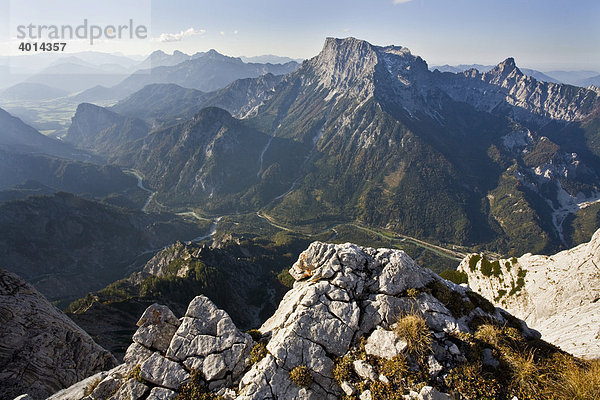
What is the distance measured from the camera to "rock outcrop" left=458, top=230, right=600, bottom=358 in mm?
30016

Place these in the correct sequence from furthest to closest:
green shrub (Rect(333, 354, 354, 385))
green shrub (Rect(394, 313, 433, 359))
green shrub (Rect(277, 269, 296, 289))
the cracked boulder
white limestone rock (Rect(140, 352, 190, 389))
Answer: green shrub (Rect(277, 269, 296, 289)) < the cracked boulder < white limestone rock (Rect(140, 352, 190, 389)) < green shrub (Rect(394, 313, 433, 359)) < green shrub (Rect(333, 354, 354, 385))

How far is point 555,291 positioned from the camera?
39094 millimetres

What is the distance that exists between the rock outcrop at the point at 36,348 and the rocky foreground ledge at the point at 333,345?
297 inches

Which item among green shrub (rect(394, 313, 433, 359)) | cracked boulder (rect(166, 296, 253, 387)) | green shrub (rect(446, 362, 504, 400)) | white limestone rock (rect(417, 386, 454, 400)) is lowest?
cracked boulder (rect(166, 296, 253, 387))

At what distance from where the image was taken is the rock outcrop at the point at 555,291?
98.5 ft

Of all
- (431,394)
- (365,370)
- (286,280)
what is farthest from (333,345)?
(286,280)

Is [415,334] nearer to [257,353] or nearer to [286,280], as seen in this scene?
[257,353]

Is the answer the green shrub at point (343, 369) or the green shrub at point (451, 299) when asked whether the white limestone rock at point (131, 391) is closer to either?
the green shrub at point (343, 369)

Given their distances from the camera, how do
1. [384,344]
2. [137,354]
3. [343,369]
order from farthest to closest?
[137,354], [384,344], [343,369]

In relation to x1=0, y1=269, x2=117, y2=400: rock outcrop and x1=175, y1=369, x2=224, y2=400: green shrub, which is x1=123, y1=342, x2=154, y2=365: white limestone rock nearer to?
x1=175, y1=369, x2=224, y2=400: green shrub

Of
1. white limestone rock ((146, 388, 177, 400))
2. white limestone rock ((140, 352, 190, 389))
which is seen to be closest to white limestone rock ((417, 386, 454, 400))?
white limestone rock ((140, 352, 190, 389))

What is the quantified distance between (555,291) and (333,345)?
4211 centimetres

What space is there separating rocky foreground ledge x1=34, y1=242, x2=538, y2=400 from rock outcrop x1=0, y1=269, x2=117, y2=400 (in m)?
7.55

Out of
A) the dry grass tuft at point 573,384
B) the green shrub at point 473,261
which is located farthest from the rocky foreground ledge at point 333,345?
the green shrub at point 473,261
